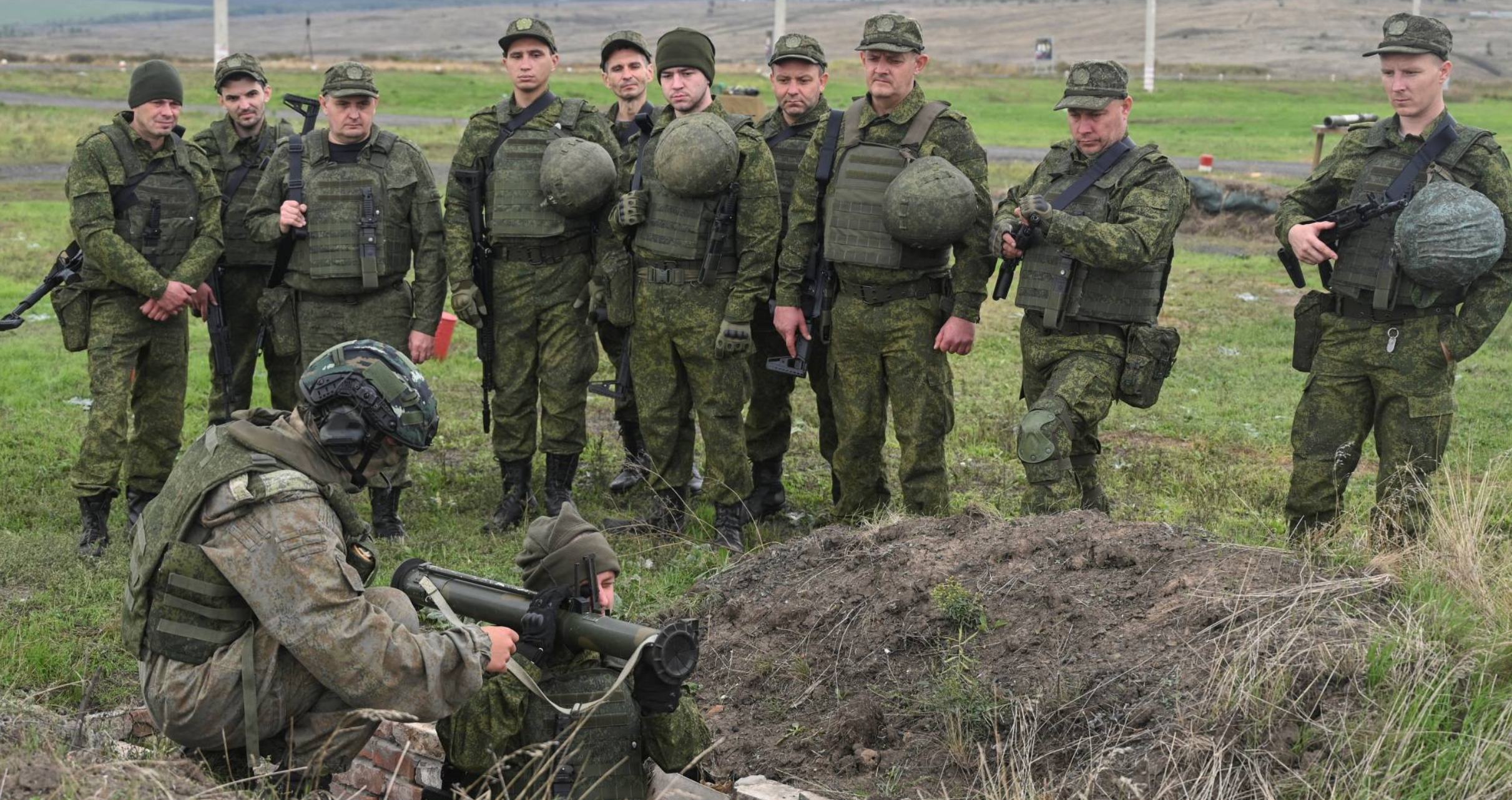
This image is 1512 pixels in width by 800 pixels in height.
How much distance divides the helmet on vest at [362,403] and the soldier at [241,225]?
13.3 feet

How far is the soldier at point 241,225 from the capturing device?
797 cm

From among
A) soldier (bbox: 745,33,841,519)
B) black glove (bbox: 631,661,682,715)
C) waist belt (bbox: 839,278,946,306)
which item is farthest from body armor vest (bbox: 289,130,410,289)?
black glove (bbox: 631,661,682,715)

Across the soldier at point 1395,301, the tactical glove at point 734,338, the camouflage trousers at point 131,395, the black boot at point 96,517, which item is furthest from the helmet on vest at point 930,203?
the black boot at point 96,517

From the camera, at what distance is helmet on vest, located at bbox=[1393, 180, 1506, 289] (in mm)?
5844

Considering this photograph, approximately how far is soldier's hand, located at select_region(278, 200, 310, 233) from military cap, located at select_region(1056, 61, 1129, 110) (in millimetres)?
3925

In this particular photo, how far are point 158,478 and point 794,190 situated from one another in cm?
383

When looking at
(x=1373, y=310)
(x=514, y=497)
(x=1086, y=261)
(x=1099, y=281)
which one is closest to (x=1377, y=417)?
(x=1373, y=310)

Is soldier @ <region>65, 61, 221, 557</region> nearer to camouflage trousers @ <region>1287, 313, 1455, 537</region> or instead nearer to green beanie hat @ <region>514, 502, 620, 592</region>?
green beanie hat @ <region>514, 502, 620, 592</region>

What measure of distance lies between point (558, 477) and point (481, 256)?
130cm

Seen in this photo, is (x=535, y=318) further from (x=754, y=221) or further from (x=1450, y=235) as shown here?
(x=1450, y=235)

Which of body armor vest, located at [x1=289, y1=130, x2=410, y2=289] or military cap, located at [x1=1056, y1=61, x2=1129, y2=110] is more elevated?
military cap, located at [x1=1056, y1=61, x2=1129, y2=110]

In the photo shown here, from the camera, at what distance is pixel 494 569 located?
6.92 metres

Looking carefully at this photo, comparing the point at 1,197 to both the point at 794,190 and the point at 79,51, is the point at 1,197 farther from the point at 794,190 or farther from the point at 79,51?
the point at 79,51

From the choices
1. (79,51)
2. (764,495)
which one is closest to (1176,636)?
(764,495)
